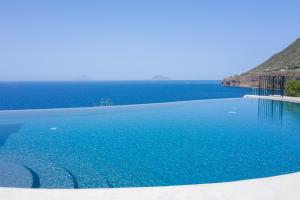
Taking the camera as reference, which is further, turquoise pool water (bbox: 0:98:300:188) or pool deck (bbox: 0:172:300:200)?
turquoise pool water (bbox: 0:98:300:188)

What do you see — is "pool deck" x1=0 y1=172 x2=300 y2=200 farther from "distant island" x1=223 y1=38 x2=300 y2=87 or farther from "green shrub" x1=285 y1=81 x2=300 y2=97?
"distant island" x1=223 y1=38 x2=300 y2=87

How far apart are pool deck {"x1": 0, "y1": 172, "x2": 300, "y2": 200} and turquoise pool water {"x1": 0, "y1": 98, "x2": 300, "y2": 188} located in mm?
1121

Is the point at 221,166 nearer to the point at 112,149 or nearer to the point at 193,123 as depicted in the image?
the point at 112,149

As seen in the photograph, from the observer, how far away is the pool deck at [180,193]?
12.7 feet

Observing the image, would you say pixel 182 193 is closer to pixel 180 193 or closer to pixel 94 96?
pixel 180 193

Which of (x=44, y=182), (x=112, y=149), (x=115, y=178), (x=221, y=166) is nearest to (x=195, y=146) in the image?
(x=221, y=166)

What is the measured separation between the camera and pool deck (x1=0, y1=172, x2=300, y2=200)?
12.7 feet

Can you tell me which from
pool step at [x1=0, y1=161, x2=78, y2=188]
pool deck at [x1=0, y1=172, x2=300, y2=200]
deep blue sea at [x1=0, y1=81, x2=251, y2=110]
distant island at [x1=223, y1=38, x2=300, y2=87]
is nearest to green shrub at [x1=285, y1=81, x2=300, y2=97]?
deep blue sea at [x1=0, y1=81, x2=251, y2=110]

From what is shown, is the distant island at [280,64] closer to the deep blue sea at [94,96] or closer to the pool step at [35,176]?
the deep blue sea at [94,96]

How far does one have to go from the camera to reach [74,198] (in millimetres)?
3854

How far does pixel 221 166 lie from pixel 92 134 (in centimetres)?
499

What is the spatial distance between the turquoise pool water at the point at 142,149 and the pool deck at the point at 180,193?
1.12 meters

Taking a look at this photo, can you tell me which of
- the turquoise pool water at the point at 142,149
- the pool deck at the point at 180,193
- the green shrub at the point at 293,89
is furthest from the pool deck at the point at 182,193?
the green shrub at the point at 293,89

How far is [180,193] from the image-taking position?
4.04 meters
